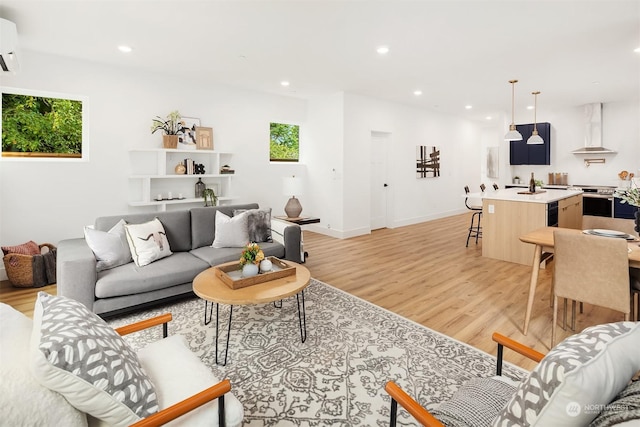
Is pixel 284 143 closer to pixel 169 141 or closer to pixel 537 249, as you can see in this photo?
pixel 169 141

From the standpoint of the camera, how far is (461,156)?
30.8 feet

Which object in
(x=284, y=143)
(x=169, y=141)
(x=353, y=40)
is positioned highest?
(x=353, y=40)

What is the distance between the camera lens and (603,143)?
25.1 ft

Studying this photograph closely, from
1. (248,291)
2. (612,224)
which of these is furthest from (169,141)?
(612,224)

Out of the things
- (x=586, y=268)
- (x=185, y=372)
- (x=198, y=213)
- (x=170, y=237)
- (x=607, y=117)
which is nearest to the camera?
(x=185, y=372)

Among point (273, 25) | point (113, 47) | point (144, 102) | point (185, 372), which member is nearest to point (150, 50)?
point (113, 47)

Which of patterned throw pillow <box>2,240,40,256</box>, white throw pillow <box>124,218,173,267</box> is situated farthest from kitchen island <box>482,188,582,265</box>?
patterned throw pillow <box>2,240,40,256</box>

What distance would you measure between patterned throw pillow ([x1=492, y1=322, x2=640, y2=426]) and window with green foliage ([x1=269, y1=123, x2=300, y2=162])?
632 centimetres

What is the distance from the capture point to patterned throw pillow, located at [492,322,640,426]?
826 millimetres

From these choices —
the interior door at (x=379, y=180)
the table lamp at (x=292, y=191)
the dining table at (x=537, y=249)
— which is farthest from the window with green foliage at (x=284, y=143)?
the dining table at (x=537, y=249)

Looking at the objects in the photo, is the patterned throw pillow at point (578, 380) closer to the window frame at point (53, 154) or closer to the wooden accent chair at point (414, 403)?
the wooden accent chair at point (414, 403)

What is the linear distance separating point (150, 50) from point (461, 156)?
7914 mm

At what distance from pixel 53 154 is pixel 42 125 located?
38 centimetres

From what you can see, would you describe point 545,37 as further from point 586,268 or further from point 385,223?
point 385,223
